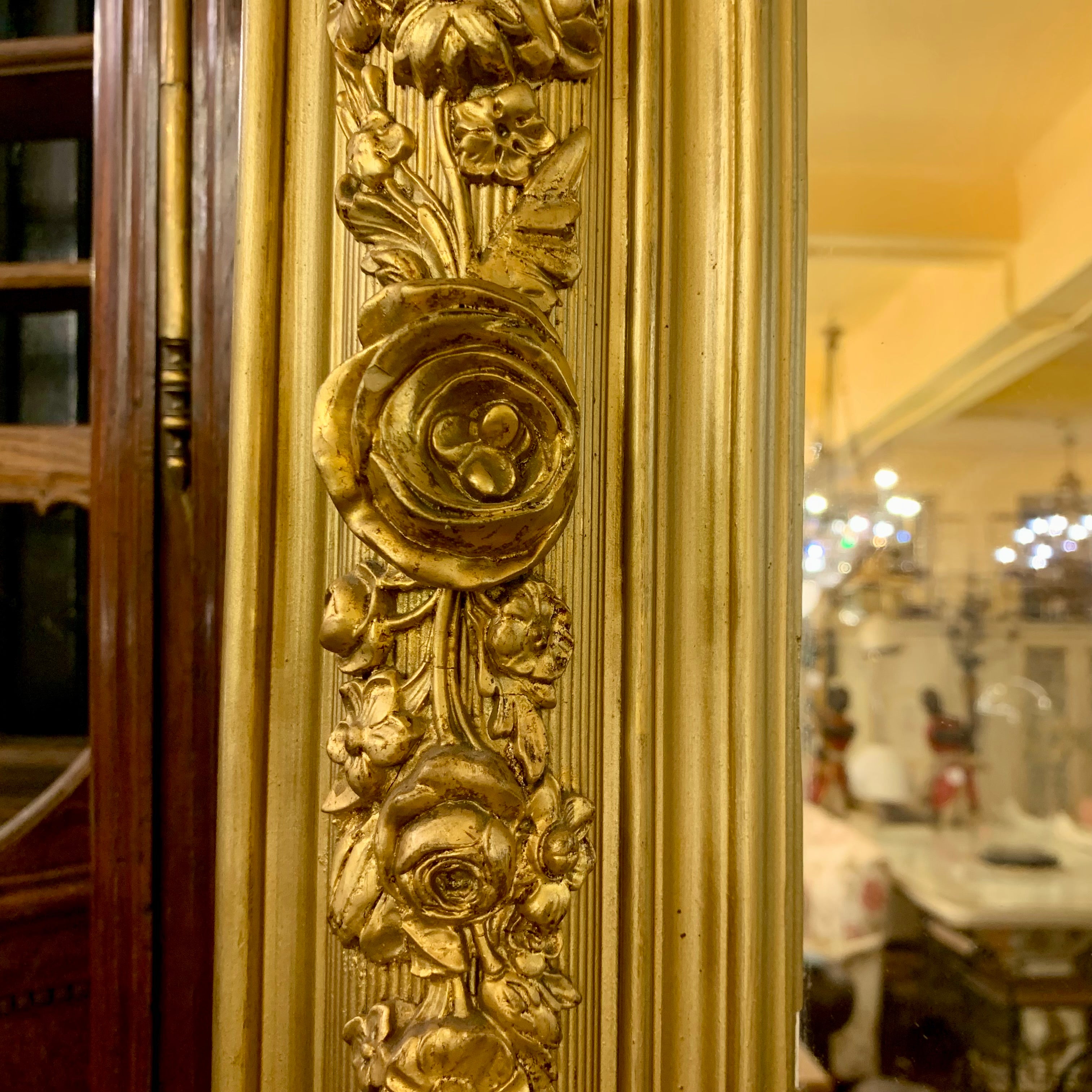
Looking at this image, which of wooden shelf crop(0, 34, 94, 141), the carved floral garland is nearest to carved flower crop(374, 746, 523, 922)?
the carved floral garland

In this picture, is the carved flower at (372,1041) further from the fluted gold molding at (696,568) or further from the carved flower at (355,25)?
the carved flower at (355,25)

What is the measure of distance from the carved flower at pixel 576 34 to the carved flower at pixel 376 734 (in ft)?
0.75

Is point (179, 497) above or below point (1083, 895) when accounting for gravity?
above

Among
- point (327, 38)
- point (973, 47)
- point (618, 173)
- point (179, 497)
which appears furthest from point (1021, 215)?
point (179, 497)

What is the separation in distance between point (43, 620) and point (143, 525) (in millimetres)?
146

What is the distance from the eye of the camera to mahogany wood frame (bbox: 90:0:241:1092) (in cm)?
42

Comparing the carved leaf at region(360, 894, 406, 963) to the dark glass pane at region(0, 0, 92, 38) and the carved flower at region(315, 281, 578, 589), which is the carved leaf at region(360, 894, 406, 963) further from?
the dark glass pane at region(0, 0, 92, 38)

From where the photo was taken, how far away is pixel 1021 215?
1.34 feet

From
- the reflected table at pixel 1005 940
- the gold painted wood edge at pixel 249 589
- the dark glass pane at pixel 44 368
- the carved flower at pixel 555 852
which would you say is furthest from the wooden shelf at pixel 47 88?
the reflected table at pixel 1005 940

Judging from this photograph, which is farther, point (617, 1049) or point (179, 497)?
point (179, 497)

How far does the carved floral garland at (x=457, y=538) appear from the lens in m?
0.27

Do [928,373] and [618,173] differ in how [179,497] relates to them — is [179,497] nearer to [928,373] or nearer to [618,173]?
[618,173]

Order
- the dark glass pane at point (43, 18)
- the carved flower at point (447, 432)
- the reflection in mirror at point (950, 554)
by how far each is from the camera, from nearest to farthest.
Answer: the carved flower at point (447, 432) → the reflection in mirror at point (950, 554) → the dark glass pane at point (43, 18)

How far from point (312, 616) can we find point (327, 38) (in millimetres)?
220
